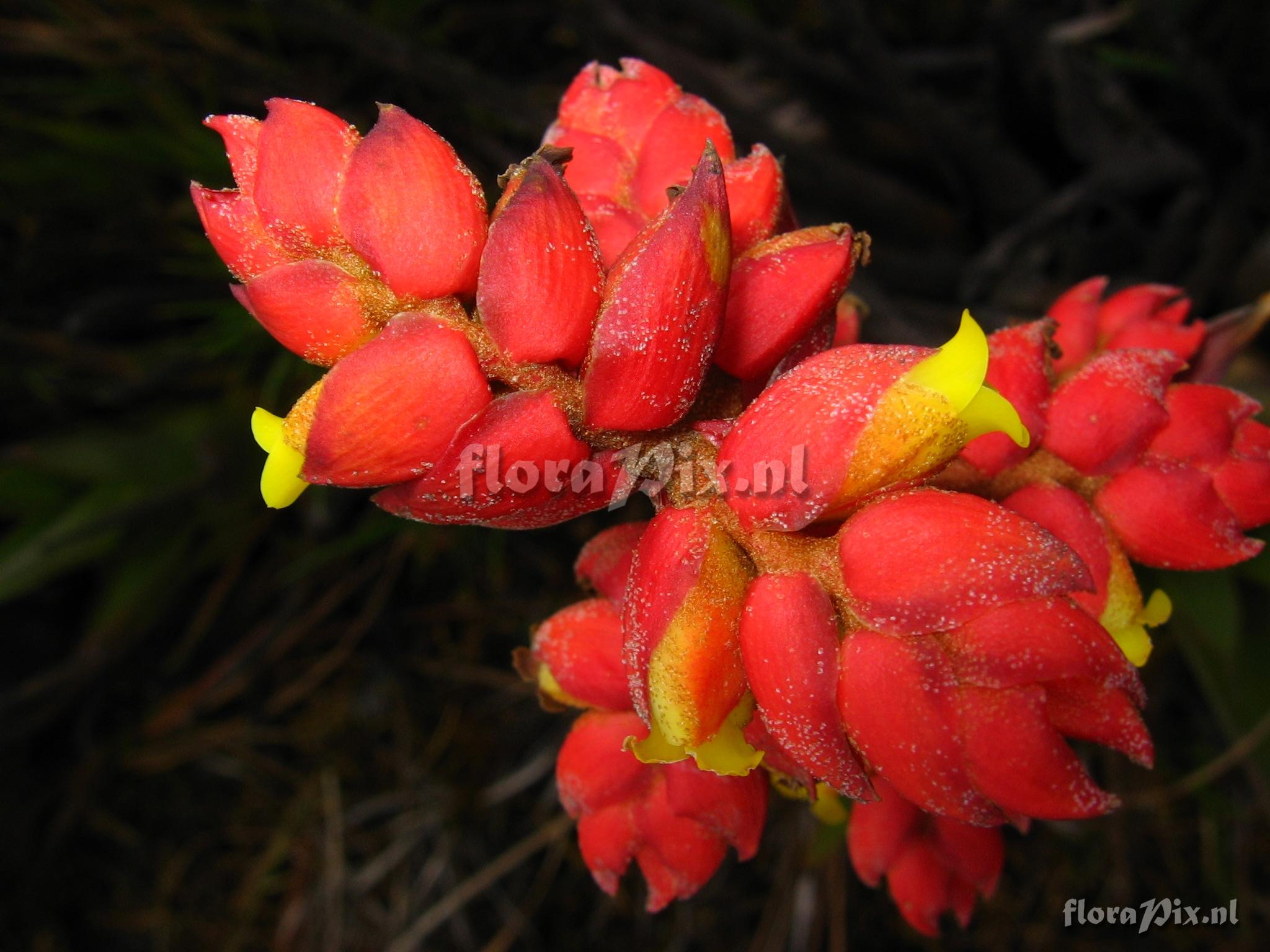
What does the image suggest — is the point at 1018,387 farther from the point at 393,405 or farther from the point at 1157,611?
the point at 393,405

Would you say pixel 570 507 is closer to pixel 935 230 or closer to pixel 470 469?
pixel 470 469

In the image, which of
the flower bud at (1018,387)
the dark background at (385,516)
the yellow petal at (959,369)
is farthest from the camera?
the dark background at (385,516)

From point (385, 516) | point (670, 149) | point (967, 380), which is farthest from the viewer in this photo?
point (385, 516)

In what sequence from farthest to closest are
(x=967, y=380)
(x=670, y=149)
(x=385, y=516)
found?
1. (x=385, y=516)
2. (x=670, y=149)
3. (x=967, y=380)

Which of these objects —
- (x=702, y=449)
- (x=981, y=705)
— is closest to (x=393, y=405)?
(x=702, y=449)

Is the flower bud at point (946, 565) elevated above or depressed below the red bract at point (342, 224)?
below

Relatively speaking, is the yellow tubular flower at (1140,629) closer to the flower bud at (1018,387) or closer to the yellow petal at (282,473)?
the flower bud at (1018,387)

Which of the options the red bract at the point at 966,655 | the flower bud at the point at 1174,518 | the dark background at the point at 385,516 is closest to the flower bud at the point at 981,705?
the red bract at the point at 966,655
